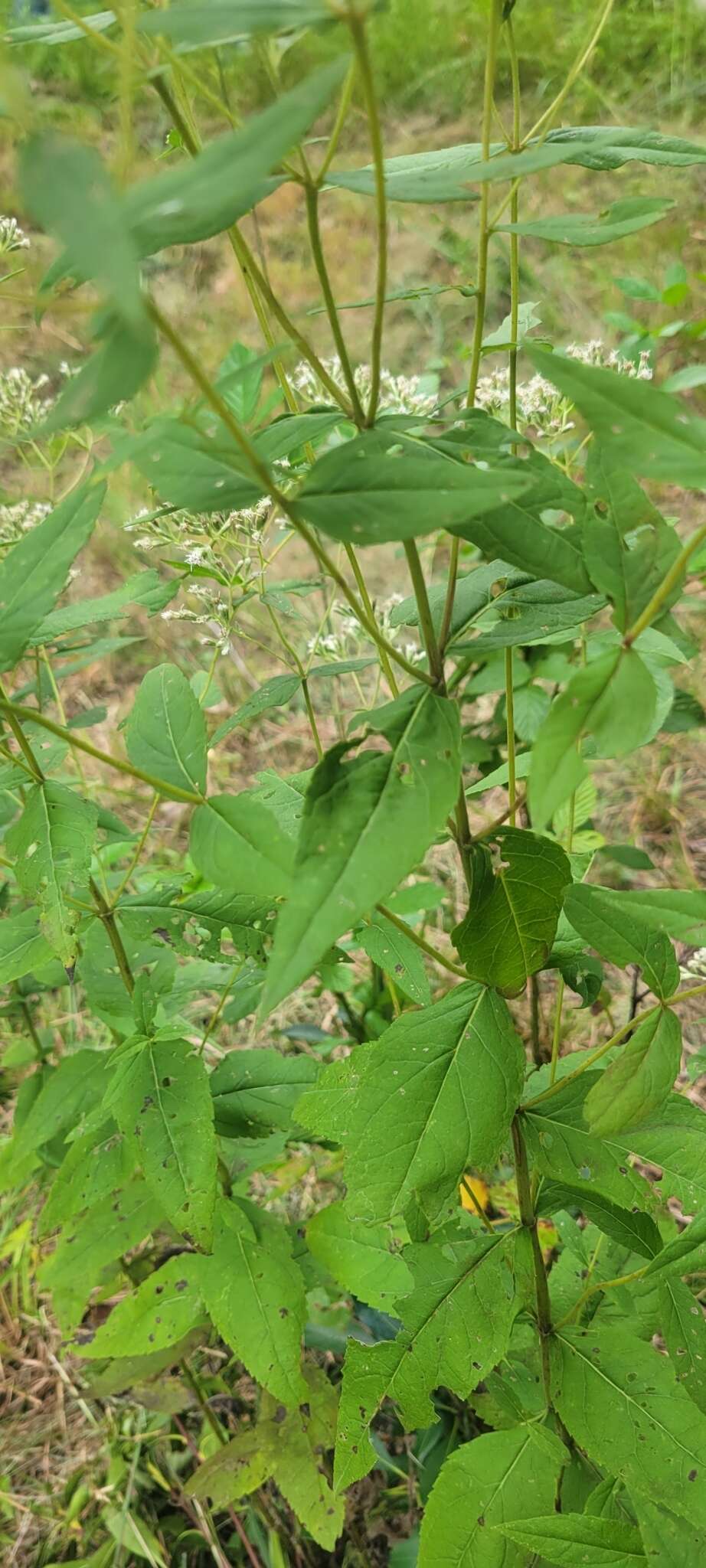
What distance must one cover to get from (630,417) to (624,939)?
0.50m

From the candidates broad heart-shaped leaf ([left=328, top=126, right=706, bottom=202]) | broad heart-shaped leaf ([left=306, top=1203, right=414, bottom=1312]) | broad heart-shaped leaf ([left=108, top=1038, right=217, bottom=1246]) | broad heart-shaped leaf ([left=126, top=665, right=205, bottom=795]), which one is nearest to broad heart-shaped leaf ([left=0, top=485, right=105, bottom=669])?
broad heart-shaped leaf ([left=126, top=665, right=205, bottom=795])

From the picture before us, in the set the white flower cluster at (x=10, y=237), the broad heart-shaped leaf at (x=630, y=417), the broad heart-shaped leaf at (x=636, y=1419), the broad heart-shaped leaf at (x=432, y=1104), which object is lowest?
the broad heart-shaped leaf at (x=636, y=1419)

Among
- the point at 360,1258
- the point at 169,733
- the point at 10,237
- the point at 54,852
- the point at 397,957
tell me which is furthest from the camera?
the point at 10,237

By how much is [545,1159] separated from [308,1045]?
1606 mm

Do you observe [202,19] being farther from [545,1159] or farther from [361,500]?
[545,1159]

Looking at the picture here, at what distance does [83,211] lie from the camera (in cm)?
43

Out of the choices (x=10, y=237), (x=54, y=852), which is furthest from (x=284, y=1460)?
(x=10, y=237)

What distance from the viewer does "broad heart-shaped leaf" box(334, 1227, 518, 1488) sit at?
1155mm

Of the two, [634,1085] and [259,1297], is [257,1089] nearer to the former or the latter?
[259,1297]

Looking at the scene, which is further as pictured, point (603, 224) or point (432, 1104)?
point (432, 1104)

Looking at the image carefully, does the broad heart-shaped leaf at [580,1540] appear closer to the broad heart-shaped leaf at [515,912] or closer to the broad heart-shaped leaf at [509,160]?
the broad heart-shaped leaf at [515,912]

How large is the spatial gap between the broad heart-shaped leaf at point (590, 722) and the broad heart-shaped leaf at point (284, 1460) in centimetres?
129

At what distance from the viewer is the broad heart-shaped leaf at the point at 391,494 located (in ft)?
2.15

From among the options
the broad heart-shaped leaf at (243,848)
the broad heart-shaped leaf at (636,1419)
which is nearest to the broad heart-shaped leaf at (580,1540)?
the broad heart-shaped leaf at (636,1419)
